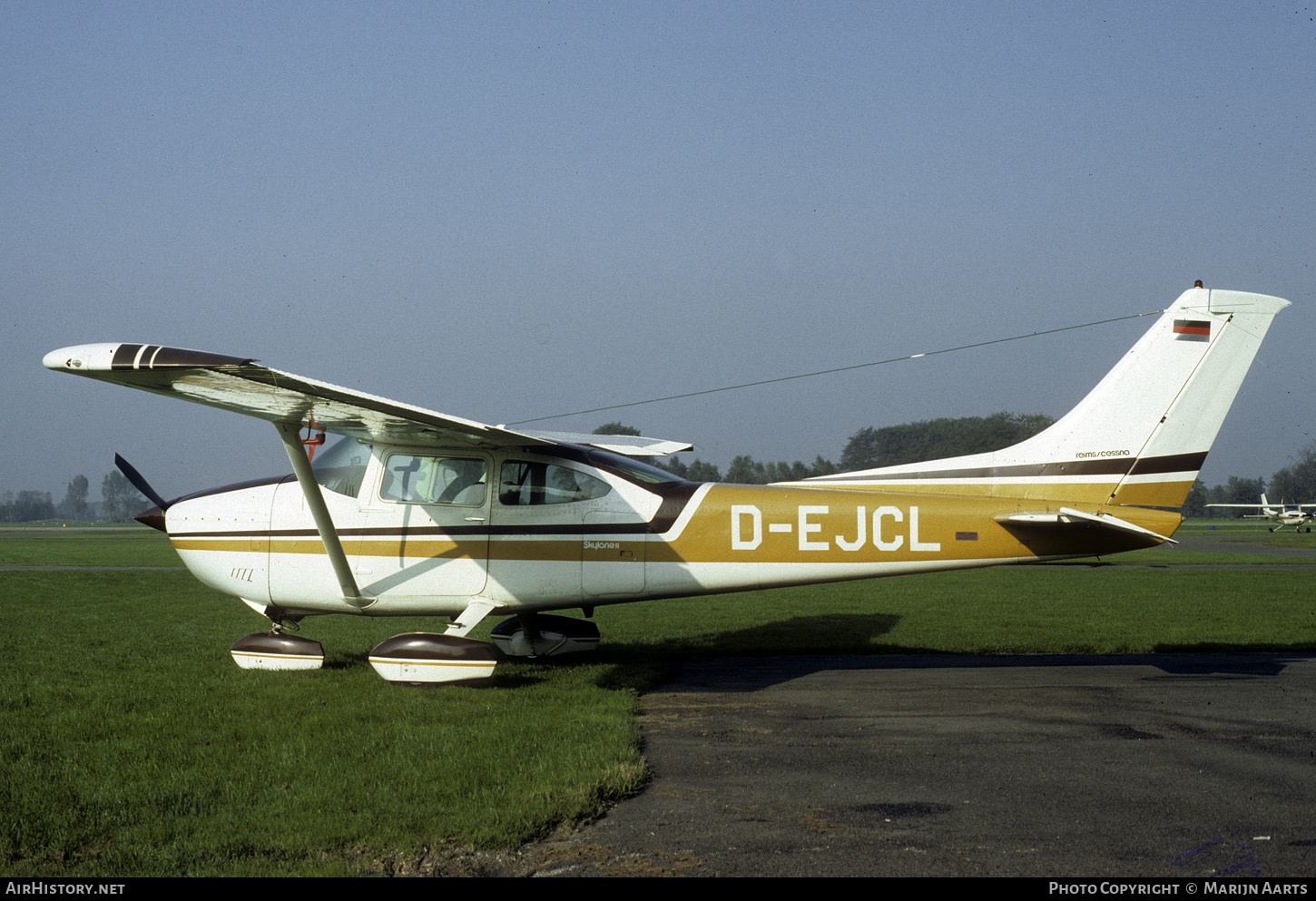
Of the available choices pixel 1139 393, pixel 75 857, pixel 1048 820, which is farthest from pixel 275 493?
pixel 1139 393

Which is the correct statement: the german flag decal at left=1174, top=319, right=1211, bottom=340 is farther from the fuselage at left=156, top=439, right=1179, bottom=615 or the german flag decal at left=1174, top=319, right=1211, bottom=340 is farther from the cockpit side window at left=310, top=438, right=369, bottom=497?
the cockpit side window at left=310, top=438, right=369, bottom=497

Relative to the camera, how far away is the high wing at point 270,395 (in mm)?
6391

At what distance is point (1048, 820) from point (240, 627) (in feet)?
39.4

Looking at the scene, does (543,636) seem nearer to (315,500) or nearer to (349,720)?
(315,500)

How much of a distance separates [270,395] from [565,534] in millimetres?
3045

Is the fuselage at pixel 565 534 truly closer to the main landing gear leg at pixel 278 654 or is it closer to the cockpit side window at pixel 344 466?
the cockpit side window at pixel 344 466

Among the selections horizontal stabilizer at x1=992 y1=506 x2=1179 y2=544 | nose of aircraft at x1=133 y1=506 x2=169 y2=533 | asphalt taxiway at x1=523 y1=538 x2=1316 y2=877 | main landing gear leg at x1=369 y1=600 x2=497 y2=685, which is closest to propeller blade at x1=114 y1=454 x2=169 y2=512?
nose of aircraft at x1=133 y1=506 x2=169 y2=533

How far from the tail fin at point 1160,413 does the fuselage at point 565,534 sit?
0.28m

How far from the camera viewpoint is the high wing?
6391 mm

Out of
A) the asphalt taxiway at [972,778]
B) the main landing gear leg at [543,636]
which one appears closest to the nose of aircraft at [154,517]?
the main landing gear leg at [543,636]

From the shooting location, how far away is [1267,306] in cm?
850

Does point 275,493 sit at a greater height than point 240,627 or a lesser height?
greater

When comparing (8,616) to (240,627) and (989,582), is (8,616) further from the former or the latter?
(989,582)

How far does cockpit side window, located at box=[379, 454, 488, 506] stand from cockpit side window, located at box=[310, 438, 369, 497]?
0.96 ft
